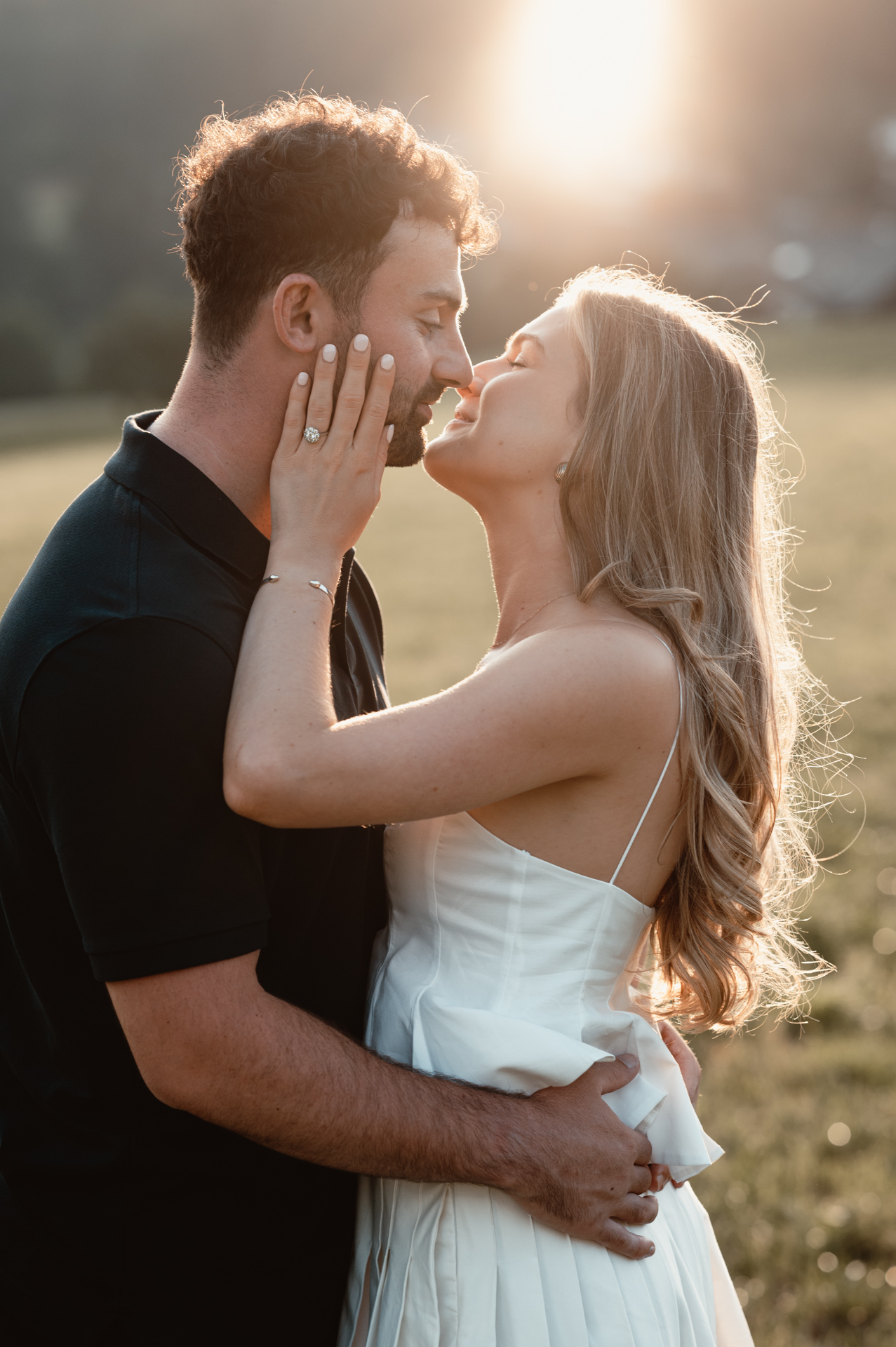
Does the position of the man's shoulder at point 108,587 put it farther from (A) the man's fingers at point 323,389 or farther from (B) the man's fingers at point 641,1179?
(B) the man's fingers at point 641,1179

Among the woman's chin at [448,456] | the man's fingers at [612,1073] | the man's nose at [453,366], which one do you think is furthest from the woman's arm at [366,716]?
the man's fingers at [612,1073]

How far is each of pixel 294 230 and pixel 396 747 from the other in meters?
1.22

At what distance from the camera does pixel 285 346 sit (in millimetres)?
2420

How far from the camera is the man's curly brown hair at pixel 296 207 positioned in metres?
2.41

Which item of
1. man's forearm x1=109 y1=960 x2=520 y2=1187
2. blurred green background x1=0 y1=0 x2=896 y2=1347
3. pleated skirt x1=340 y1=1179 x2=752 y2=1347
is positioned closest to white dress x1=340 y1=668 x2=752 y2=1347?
pleated skirt x1=340 y1=1179 x2=752 y2=1347

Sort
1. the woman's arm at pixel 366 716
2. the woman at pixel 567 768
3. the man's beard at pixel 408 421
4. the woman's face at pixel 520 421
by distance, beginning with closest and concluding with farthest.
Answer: the woman's arm at pixel 366 716, the woman at pixel 567 768, the man's beard at pixel 408 421, the woman's face at pixel 520 421

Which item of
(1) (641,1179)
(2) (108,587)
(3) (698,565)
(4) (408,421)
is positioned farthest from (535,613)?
(1) (641,1179)

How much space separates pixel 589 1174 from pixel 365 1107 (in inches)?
21.1

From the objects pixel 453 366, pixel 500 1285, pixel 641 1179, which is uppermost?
pixel 453 366

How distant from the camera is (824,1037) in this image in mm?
5219

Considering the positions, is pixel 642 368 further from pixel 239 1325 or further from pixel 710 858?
pixel 239 1325

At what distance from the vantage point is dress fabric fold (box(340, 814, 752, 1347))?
222 centimetres

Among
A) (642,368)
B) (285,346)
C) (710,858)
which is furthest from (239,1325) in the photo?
(642,368)

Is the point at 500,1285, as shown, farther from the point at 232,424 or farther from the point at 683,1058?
the point at 232,424
